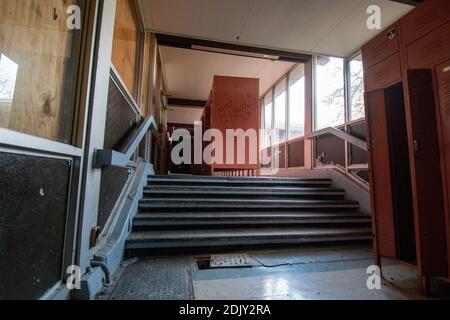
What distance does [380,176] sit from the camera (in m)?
1.75

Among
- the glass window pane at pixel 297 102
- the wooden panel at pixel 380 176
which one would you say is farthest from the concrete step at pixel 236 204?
the glass window pane at pixel 297 102

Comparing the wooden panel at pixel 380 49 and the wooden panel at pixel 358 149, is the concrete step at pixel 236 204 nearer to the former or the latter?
the wooden panel at pixel 358 149

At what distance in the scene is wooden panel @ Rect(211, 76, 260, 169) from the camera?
423 cm

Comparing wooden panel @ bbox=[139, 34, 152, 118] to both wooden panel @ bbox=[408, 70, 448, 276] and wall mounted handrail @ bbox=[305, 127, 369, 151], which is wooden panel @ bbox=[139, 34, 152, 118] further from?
wooden panel @ bbox=[408, 70, 448, 276]

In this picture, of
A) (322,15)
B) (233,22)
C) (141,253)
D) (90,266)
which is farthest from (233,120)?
(90,266)

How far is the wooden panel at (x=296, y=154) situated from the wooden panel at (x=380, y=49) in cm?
320

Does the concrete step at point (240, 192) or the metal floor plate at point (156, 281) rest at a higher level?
the concrete step at point (240, 192)

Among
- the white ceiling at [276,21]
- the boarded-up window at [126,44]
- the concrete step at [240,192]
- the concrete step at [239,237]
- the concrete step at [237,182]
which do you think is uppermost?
the white ceiling at [276,21]

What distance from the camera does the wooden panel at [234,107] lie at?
423 cm

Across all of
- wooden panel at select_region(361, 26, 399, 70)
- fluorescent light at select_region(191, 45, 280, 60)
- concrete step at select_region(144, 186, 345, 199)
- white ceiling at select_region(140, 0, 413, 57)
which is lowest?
concrete step at select_region(144, 186, 345, 199)

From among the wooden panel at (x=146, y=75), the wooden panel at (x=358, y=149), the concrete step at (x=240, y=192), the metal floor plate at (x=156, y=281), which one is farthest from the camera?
the wooden panel at (x=146, y=75)

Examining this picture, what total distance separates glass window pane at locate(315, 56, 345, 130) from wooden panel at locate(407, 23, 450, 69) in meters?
2.64

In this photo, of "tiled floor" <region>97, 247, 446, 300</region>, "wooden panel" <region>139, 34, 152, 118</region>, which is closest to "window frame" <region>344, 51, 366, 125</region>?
"tiled floor" <region>97, 247, 446, 300</region>
